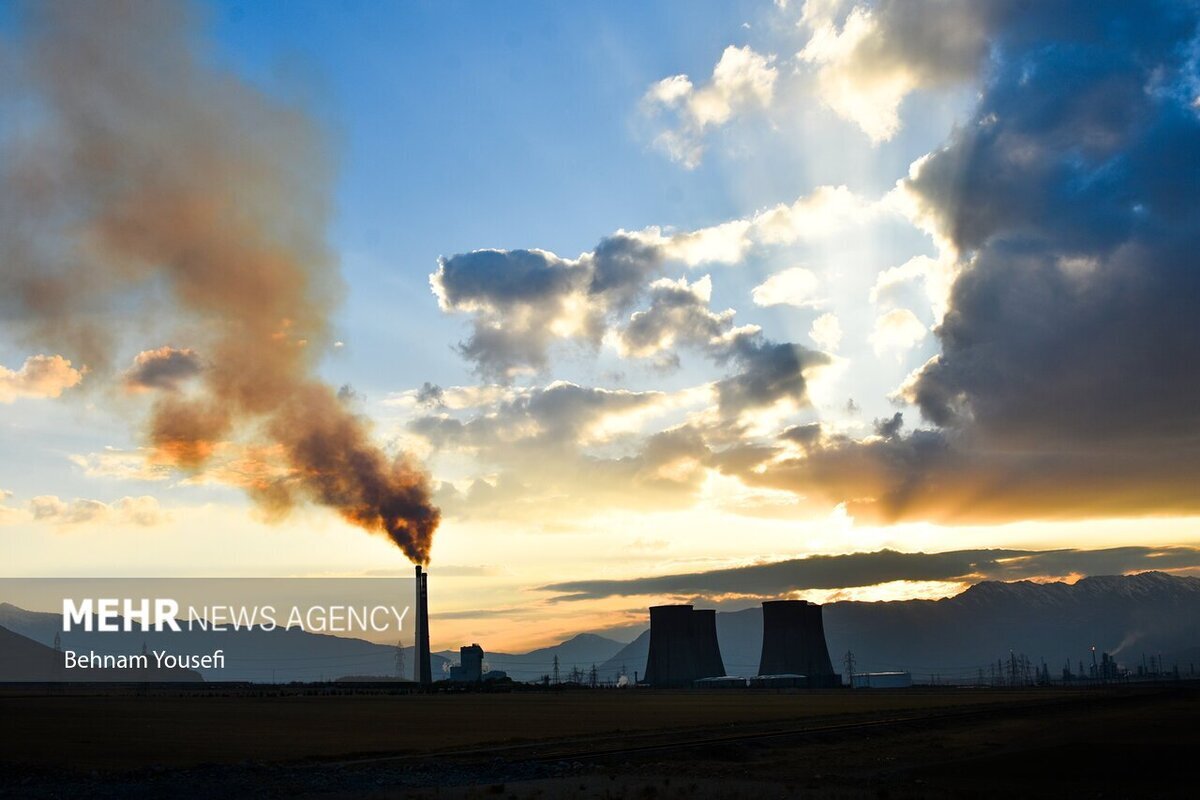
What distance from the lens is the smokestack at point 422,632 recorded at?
16250 centimetres

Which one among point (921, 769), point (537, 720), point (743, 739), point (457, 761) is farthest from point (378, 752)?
point (537, 720)

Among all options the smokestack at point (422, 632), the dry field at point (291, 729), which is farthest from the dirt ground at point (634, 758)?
the smokestack at point (422, 632)

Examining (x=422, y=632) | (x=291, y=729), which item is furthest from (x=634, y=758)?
(x=422, y=632)

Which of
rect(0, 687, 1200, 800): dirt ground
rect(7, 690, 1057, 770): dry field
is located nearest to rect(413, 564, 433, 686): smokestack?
rect(7, 690, 1057, 770): dry field

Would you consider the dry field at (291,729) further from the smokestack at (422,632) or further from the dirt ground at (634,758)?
the smokestack at (422,632)

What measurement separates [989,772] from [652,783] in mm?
14279

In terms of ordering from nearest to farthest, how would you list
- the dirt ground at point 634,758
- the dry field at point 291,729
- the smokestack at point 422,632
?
the dirt ground at point 634,758 → the dry field at point 291,729 → the smokestack at point 422,632

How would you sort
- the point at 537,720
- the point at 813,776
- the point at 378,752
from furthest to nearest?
the point at 537,720 → the point at 378,752 → the point at 813,776

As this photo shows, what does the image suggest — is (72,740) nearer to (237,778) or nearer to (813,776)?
(237,778)

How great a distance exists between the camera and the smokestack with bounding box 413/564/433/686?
162m

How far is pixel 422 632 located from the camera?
172m

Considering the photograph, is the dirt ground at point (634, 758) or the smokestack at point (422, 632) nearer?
the dirt ground at point (634, 758)

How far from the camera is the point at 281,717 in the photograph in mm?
90500

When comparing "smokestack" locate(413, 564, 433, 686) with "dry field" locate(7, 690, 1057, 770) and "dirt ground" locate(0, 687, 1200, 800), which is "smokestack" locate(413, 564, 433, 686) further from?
"dirt ground" locate(0, 687, 1200, 800)
